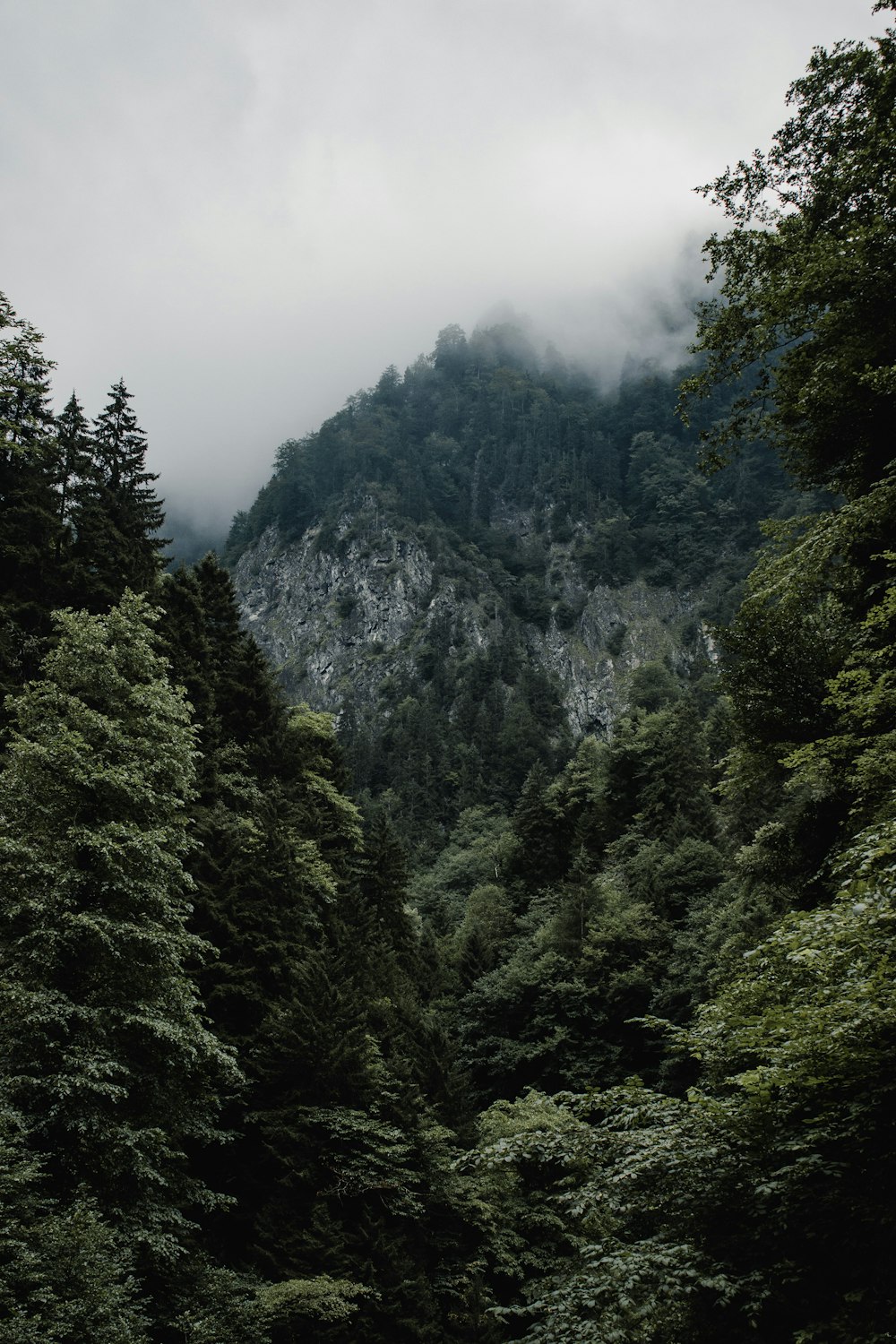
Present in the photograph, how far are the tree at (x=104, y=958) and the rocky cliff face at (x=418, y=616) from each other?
317 feet

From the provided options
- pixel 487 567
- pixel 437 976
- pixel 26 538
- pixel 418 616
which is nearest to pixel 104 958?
pixel 26 538

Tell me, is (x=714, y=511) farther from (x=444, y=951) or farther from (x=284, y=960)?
(x=284, y=960)

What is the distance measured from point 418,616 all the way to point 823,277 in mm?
130414

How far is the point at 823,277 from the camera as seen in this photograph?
1099cm

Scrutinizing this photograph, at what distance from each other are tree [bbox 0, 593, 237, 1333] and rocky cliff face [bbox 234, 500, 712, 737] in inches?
3806

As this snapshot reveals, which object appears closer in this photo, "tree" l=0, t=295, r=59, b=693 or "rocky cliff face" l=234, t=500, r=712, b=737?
"tree" l=0, t=295, r=59, b=693

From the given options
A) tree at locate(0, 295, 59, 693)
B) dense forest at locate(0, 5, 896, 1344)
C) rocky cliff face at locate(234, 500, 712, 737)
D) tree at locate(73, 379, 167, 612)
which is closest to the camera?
dense forest at locate(0, 5, 896, 1344)

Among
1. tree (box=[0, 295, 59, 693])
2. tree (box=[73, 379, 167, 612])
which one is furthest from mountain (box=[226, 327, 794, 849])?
tree (box=[0, 295, 59, 693])

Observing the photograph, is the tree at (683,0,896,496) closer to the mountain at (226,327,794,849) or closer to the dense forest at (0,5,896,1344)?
the dense forest at (0,5,896,1344)

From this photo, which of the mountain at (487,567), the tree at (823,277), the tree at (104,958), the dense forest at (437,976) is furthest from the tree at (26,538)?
the mountain at (487,567)

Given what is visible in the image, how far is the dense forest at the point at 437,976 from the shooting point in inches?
265

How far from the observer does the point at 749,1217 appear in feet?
21.6

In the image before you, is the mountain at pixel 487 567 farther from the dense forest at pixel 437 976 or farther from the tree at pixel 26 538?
the tree at pixel 26 538

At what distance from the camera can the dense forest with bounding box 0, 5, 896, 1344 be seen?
6723 mm
